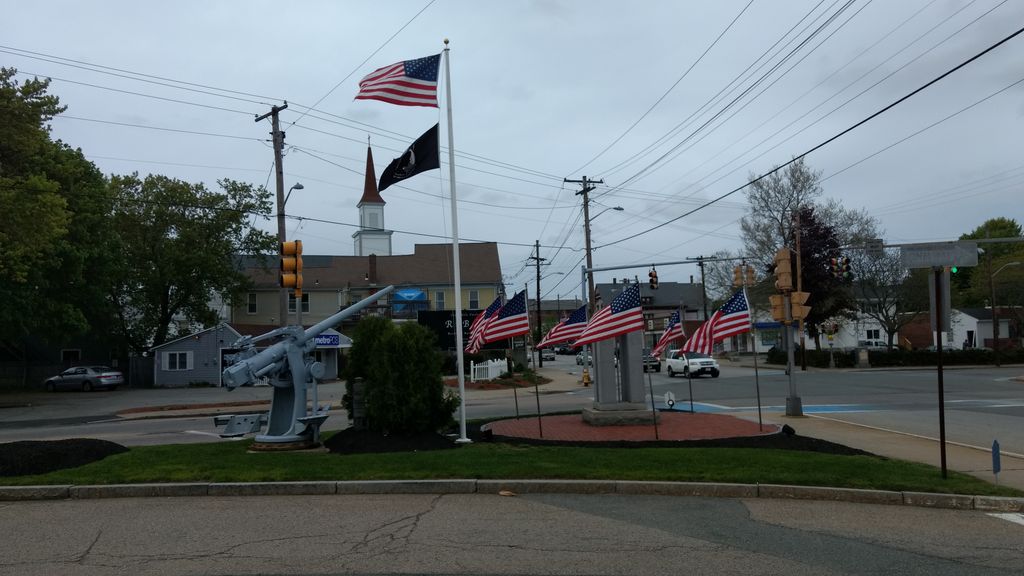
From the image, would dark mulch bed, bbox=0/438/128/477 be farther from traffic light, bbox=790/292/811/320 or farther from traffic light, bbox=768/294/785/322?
traffic light, bbox=790/292/811/320

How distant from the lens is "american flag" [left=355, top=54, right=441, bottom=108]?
46.0ft

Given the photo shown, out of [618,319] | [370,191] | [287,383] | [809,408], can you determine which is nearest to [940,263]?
[618,319]

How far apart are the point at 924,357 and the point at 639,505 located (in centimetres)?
5252

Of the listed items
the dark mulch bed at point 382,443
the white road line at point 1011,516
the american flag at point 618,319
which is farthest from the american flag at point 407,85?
the white road line at point 1011,516

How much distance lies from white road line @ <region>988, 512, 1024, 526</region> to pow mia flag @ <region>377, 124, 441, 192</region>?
993 cm

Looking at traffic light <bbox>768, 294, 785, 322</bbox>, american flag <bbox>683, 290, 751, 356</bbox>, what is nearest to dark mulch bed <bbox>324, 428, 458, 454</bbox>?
american flag <bbox>683, 290, 751, 356</bbox>

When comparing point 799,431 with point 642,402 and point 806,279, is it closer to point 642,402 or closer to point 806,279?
point 642,402

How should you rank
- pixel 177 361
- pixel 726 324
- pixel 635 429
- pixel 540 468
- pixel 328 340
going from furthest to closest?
pixel 328 340 → pixel 177 361 → pixel 635 429 → pixel 726 324 → pixel 540 468

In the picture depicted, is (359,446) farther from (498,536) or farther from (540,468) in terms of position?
(498,536)

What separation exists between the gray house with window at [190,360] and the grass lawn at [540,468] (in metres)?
36.3

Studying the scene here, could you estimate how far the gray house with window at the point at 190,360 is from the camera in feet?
151

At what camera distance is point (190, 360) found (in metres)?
46.3

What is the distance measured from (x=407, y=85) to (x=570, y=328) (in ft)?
19.4

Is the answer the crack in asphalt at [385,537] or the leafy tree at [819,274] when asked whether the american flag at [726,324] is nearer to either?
the crack in asphalt at [385,537]
